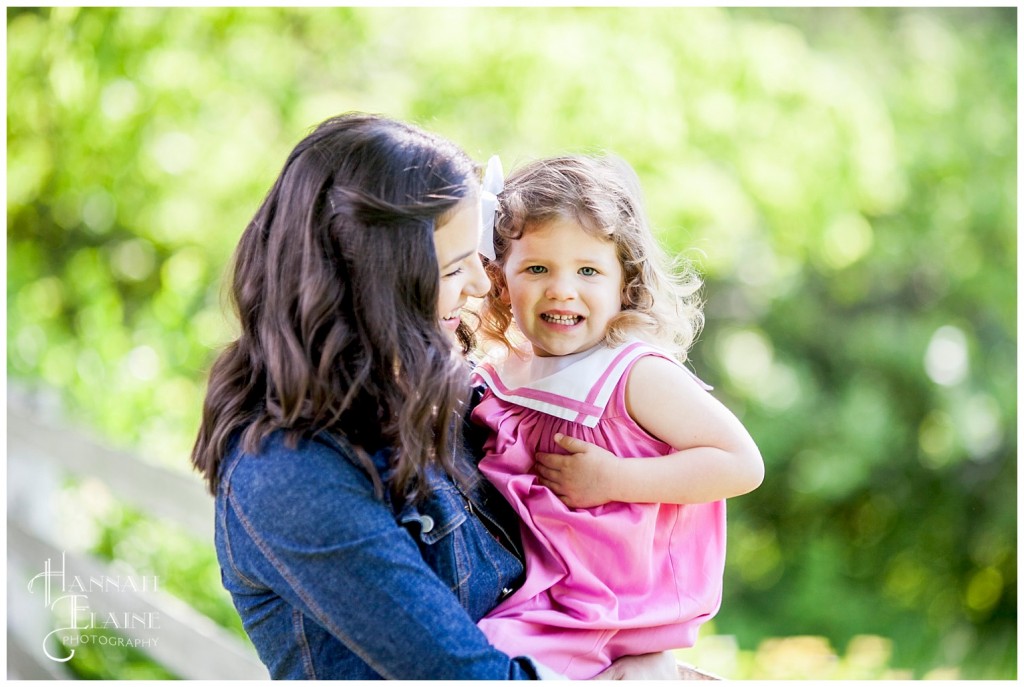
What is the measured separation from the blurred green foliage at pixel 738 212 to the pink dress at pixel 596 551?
7.06 ft

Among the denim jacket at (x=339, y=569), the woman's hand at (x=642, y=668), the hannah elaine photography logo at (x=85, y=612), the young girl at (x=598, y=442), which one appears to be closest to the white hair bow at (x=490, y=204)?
the young girl at (x=598, y=442)

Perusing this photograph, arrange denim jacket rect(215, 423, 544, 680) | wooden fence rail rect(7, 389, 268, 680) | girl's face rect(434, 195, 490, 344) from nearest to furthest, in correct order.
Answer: denim jacket rect(215, 423, 544, 680) → girl's face rect(434, 195, 490, 344) → wooden fence rail rect(7, 389, 268, 680)

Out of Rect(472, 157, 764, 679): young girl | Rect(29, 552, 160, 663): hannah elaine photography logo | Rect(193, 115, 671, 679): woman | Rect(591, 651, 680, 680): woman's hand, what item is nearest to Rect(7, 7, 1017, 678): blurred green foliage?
Rect(29, 552, 160, 663): hannah elaine photography logo

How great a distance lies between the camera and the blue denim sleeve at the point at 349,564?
1165 millimetres

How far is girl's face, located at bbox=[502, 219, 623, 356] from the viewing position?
61.2 inches

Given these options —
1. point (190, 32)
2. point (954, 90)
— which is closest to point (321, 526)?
point (190, 32)

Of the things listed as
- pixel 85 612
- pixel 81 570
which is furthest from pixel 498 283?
pixel 85 612

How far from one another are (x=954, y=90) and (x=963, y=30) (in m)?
0.56

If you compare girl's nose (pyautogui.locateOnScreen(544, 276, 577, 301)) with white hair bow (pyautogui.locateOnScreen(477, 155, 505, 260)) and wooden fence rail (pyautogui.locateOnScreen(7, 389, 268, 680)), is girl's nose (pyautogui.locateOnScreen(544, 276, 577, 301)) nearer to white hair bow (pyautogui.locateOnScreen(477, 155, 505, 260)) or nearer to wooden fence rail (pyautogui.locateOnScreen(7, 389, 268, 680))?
white hair bow (pyautogui.locateOnScreen(477, 155, 505, 260))

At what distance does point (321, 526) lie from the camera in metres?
1.16

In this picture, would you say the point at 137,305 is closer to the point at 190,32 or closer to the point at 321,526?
the point at 190,32

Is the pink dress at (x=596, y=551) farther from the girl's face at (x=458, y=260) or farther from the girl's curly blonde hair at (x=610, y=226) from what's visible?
the girl's face at (x=458, y=260)

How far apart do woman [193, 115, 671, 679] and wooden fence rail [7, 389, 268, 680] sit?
126 cm

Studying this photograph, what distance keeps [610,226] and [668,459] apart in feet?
1.25
